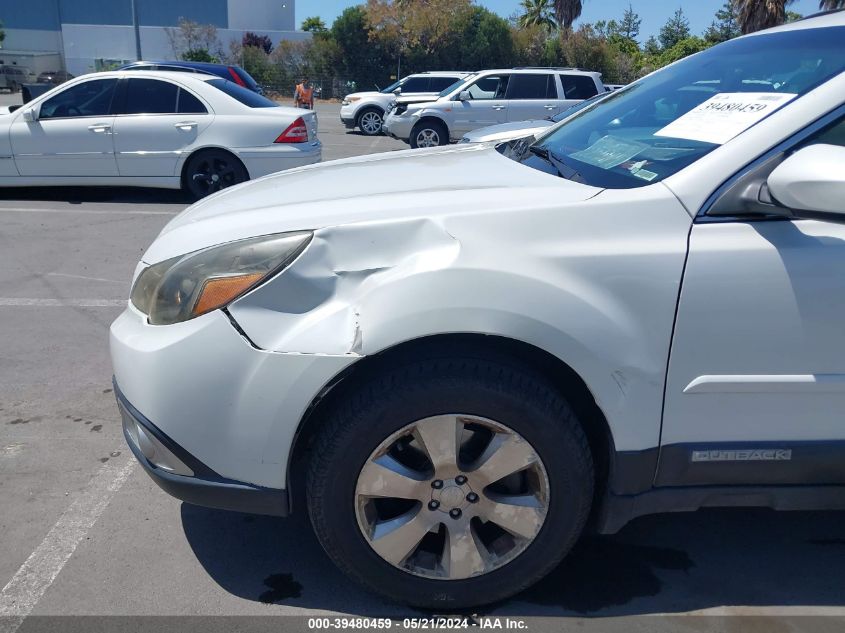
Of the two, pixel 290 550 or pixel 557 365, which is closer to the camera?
pixel 557 365

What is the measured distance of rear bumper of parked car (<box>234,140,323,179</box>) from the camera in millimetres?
8953

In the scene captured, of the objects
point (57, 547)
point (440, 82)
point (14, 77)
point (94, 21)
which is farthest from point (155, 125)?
point (94, 21)

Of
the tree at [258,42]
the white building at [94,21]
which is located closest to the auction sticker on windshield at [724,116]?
the tree at [258,42]

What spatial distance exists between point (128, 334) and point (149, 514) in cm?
92

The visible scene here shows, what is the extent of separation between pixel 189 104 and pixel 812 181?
817 cm

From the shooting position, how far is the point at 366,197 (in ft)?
8.29

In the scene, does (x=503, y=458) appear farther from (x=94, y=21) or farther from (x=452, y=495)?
(x=94, y=21)

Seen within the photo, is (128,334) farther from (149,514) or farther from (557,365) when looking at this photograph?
(557,365)

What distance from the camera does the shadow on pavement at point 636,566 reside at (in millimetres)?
2584

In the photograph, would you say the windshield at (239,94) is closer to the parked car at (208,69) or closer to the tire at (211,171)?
the tire at (211,171)

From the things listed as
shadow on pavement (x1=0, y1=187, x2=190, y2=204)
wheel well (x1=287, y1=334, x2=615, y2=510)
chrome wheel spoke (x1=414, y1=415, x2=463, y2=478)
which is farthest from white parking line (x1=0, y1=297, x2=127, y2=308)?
shadow on pavement (x1=0, y1=187, x2=190, y2=204)

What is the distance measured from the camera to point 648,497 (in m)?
2.40

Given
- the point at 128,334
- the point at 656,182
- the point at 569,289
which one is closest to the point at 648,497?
the point at 569,289

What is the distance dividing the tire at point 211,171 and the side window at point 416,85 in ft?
41.7
